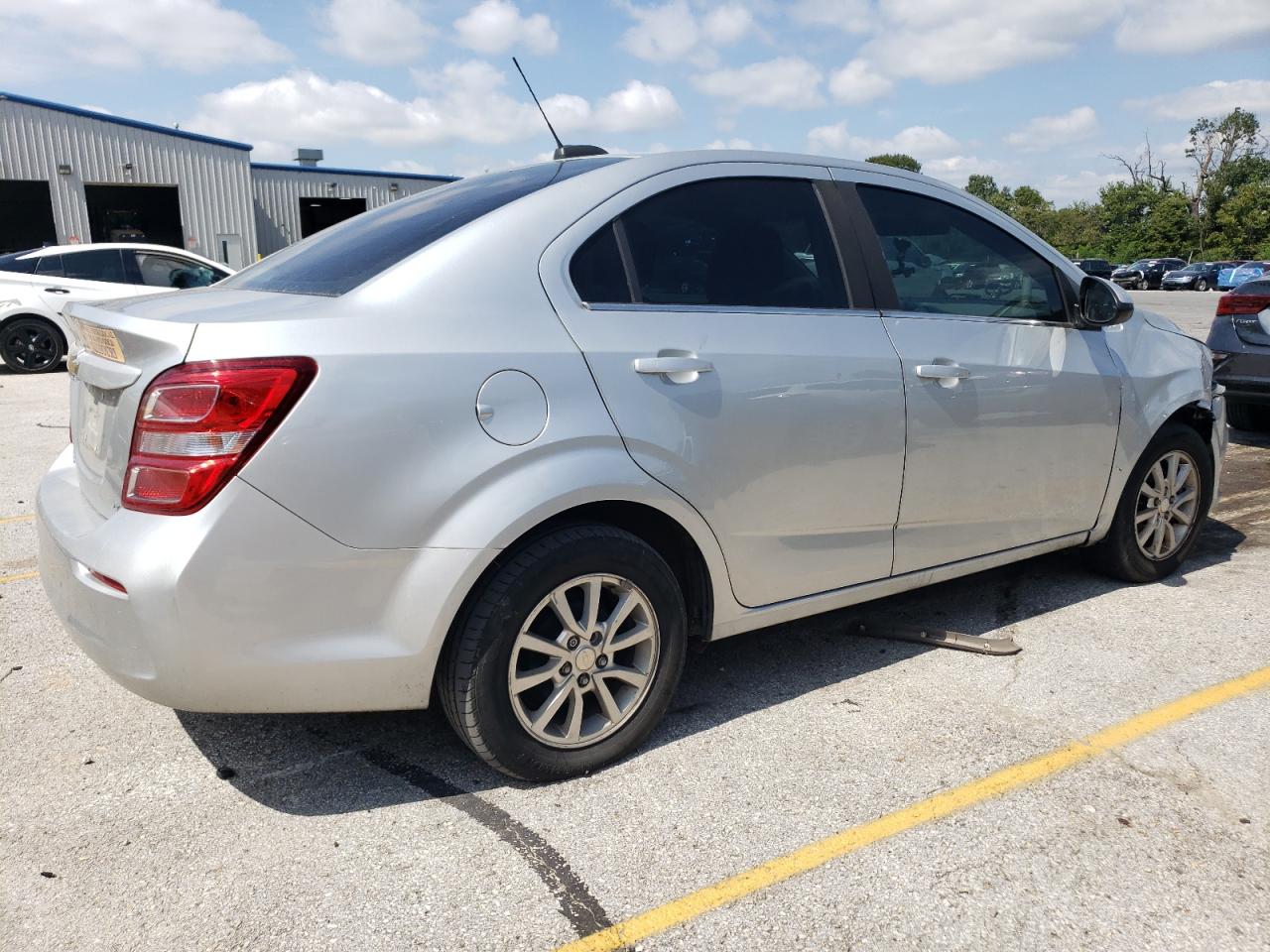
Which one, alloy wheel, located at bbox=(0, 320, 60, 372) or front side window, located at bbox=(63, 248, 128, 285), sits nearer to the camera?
alloy wheel, located at bbox=(0, 320, 60, 372)

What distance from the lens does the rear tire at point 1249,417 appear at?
28.1 ft

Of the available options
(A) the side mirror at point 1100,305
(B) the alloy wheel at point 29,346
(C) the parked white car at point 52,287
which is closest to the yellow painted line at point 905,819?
(A) the side mirror at point 1100,305

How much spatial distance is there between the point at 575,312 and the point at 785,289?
2.68 feet

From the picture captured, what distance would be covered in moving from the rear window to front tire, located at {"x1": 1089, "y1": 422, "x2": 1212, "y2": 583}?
8.97ft

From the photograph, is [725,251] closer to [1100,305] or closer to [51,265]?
[1100,305]

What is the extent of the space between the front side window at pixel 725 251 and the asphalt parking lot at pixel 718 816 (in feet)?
4.42

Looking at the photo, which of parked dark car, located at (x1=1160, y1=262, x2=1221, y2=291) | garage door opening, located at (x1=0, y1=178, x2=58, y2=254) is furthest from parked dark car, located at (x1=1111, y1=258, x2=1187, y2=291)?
garage door opening, located at (x1=0, y1=178, x2=58, y2=254)

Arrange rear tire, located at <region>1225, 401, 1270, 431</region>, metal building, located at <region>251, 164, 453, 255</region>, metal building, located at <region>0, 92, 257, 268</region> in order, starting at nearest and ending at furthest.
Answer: rear tire, located at <region>1225, 401, 1270, 431</region>, metal building, located at <region>0, 92, 257, 268</region>, metal building, located at <region>251, 164, 453, 255</region>

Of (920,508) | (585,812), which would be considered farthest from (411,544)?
(920,508)

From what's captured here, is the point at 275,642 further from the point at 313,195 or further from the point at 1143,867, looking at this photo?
the point at 313,195

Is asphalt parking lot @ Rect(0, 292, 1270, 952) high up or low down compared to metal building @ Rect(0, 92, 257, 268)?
down

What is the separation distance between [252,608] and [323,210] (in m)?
34.5

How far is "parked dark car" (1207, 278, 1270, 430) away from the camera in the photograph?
24.3ft

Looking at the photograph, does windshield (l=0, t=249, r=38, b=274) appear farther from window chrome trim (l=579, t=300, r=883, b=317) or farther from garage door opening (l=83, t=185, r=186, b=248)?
garage door opening (l=83, t=185, r=186, b=248)
